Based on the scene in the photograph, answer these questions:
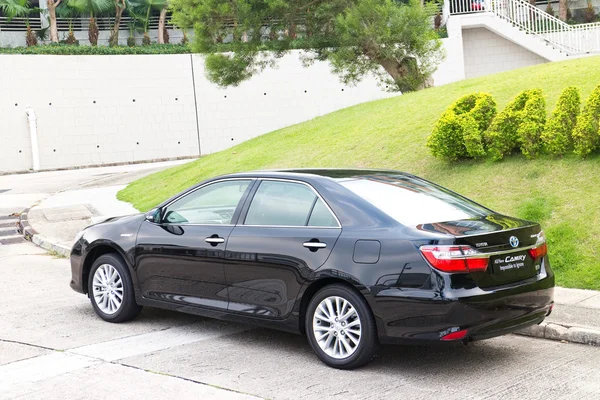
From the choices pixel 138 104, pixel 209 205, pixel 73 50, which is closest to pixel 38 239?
pixel 209 205

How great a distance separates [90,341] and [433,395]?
10.3ft

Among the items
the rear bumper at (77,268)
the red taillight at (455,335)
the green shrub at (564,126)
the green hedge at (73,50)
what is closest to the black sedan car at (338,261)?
the red taillight at (455,335)

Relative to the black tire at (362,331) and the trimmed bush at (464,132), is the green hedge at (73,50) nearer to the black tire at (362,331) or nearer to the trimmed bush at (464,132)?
the trimmed bush at (464,132)

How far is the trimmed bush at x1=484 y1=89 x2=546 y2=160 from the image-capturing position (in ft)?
36.6

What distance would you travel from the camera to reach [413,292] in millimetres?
5715

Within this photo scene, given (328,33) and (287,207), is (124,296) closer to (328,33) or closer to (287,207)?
(287,207)

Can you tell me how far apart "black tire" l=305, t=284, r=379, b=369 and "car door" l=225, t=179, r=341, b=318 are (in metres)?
0.20

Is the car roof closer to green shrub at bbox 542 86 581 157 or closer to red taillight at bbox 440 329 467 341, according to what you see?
red taillight at bbox 440 329 467 341

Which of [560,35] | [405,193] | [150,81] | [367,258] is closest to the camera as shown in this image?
[367,258]

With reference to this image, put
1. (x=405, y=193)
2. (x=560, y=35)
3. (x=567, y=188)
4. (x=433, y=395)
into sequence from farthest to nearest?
(x=560, y=35) → (x=567, y=188) → (x=405, y=193) → (x=433, y=395)

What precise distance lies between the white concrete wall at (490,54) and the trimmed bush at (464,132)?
2018cm

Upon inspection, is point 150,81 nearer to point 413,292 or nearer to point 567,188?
point 567,188

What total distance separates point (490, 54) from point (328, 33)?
538 inches

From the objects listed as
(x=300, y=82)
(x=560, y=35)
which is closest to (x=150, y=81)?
(x=300, y=82)
